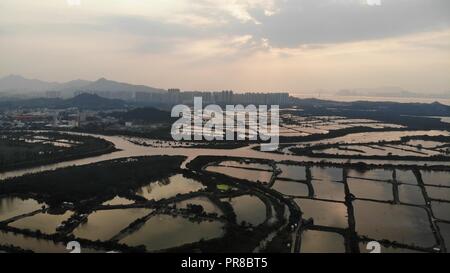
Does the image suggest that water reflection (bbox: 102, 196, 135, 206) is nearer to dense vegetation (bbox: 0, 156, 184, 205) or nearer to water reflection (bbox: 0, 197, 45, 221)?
dense vegetation (bbox: 0, 156, 184, 205)

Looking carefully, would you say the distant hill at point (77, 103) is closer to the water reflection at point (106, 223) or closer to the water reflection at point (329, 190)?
the water reflection at point (329, 190)

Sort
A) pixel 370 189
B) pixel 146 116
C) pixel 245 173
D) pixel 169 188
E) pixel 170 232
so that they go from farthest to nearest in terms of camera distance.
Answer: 1. pixel 146 116
2. pixel 245 173
3. pixel 370 189
4. pixel 169 188
5. pixel 170 232

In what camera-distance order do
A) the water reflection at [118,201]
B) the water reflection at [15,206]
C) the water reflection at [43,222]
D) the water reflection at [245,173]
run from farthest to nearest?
the water reflection at [245,173] → the water reflection at [118,201] → the water reflection at [15,206] → the water reflection at [43,222]

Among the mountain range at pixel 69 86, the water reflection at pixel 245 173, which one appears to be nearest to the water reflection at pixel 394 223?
the water reflection at pixel 245 173

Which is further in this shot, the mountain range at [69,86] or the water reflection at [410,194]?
the mountain range at [69,86]

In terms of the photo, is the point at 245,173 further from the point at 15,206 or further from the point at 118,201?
the point at 15,206

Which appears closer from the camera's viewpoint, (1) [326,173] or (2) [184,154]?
(1) [326,173]

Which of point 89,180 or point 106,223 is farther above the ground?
point 89,180

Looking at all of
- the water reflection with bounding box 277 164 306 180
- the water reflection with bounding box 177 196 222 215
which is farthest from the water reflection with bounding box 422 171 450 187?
the water reflection with bounding box 177 196 222 215

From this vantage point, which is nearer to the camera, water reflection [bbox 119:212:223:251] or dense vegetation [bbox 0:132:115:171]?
water reflection [bbox 119:212:223:251]

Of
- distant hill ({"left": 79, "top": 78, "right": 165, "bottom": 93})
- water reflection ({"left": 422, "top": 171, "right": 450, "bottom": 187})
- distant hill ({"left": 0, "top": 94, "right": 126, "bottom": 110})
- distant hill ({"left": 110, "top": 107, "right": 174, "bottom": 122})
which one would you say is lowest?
water reflection ({"left": 422, "top": 171, "right": 450, "bottom": 187})

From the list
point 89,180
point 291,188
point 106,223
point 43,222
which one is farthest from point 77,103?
point 106,223

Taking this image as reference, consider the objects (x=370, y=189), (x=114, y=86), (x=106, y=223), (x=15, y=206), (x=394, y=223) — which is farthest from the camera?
(x=114, y=86)
